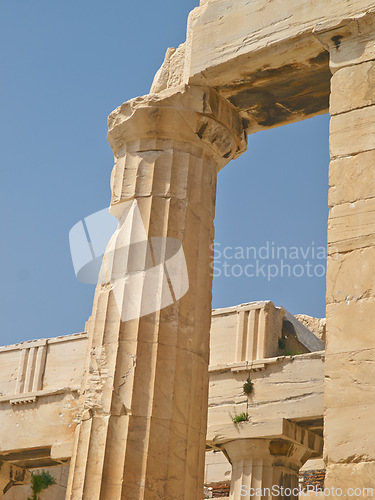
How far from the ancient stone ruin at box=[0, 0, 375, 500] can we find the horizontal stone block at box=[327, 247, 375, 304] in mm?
11

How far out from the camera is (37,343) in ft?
63.3

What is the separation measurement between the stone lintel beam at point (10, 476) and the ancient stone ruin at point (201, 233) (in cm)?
734

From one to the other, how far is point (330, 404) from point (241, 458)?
692cm

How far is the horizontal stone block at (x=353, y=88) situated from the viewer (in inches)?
320

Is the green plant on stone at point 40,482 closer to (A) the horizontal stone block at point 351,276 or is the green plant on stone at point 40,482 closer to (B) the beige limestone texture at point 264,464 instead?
(B) the beige limestone texture at point 264,464

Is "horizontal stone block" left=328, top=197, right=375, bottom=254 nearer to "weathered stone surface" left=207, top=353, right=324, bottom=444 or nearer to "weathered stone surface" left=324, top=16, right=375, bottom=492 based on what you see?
"weathered stone surface" left=324, top=16, right=375, bottom=492

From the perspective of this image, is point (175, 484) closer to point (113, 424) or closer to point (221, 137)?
point (113, 424)

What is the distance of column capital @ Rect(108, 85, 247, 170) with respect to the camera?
9922 millimetres

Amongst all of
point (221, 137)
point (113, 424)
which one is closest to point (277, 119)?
point (221, 137)

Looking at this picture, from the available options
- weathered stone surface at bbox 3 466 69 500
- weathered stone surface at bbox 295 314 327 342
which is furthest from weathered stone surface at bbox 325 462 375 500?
weathered stone surface at bbox 3 466 69 500

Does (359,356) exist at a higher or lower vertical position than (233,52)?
lower

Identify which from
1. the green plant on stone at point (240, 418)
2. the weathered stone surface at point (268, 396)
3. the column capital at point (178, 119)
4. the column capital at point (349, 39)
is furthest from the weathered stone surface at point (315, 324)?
the column capital at point (349, 39)

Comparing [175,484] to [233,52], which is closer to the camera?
[175,484]

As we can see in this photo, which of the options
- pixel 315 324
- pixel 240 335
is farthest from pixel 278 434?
pixel 315 324
